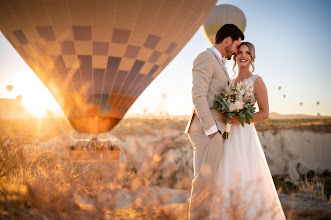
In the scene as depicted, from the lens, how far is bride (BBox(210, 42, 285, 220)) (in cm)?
282

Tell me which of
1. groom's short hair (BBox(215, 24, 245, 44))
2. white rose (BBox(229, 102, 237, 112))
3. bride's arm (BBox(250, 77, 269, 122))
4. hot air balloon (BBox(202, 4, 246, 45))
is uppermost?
hot air balloon (BBox(202, 4, 246, 45))

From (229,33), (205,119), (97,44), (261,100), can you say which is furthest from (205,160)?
(97,44)

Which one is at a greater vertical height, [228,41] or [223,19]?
[223,19]

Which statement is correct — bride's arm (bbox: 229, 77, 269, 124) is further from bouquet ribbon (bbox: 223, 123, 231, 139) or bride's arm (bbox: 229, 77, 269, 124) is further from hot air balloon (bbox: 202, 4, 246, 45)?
hot air balloon (bbox: 202, 4, 246, 45)

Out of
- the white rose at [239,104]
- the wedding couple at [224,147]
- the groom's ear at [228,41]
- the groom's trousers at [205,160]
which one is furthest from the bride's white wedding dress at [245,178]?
the groom's ear at [228,41]

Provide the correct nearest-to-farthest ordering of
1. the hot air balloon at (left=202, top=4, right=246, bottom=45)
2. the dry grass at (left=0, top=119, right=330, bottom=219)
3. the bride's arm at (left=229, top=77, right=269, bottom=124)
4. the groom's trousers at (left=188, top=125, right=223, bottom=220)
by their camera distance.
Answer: the dry grass at (left=0, top=119, right=330, bottom=219)
the groom's trousers at (left=188, top=125, right=223, bottom=220)
the bride's arm at (left=229, top=77, right=269, bottom=124)
the hot air balloon at (left=202, top=4, right=246, bottom=45)

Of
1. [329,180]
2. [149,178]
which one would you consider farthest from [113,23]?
[329,180]

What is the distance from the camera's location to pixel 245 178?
9.62 feet

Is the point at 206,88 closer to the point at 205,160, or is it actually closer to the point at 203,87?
the point at 203,87

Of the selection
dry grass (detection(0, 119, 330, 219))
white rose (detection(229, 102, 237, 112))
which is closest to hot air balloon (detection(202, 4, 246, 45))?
dry grass (detection(0, 119, 330, 219))

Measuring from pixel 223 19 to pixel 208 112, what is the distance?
580 inches

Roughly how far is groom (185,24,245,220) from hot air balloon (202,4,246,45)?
44.6ft

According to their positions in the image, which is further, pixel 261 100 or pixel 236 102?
pixel 261 100

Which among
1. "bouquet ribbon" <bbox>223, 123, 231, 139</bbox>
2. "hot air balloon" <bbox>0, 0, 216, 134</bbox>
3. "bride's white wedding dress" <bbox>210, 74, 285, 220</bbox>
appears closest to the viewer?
"bride's white wedding dress" <bbox>210, 74, 285, 220</bbox>
